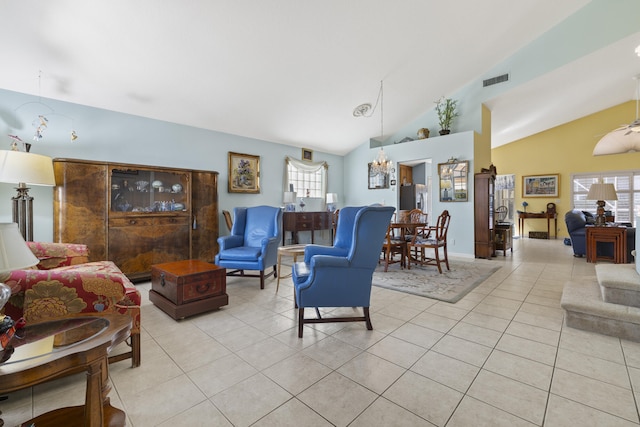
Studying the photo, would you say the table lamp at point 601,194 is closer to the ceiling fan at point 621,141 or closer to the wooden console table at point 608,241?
the wooden console table at point 608,241

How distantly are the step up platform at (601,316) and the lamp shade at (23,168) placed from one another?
5259 mm

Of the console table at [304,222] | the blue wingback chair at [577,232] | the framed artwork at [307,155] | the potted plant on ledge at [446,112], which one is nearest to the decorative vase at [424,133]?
Result: the potted plant on ledge at [446,112]

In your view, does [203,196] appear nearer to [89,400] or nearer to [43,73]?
[43,73]

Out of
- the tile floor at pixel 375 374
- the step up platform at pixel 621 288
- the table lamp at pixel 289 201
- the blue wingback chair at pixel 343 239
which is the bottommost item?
the tile floor at pixel 375 374

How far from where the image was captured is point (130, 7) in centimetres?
267

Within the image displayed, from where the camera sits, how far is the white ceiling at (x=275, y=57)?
2.85 metres

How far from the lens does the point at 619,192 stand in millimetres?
7734

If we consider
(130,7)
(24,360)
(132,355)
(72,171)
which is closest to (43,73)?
(72,171)

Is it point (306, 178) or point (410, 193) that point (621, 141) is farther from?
point (306, 178)

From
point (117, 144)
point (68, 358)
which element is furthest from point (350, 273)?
point (117, 144)

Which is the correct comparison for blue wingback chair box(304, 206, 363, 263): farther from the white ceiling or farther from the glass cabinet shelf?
the glass cabinet shelf

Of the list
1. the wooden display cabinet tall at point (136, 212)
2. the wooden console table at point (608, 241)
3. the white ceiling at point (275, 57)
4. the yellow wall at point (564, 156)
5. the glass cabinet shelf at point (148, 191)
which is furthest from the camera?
the yellow wall at point (564, 156)

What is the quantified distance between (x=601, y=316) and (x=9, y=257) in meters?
3.85

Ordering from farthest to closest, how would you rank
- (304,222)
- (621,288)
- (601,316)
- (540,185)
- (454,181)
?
(540,185) → (304,222) → (454,181) → (621,288) → (601,316)
